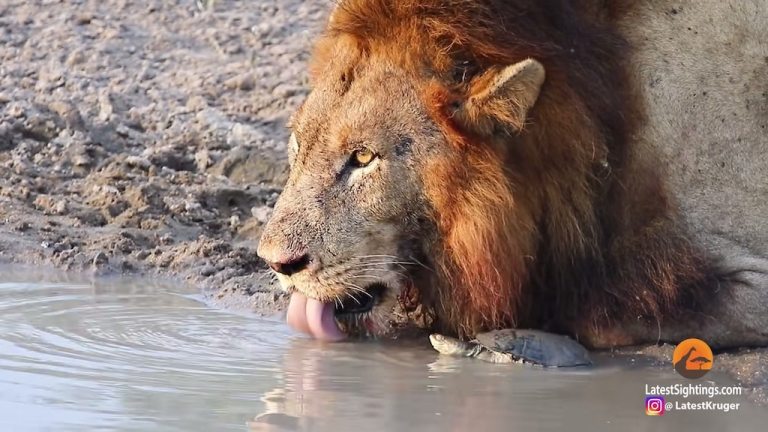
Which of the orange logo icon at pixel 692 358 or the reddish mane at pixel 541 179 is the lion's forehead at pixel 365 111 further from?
the orange logo icon at pixel 692 358

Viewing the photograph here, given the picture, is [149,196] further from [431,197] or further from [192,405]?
[192,405]

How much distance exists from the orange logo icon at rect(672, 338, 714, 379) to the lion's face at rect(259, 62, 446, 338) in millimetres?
980

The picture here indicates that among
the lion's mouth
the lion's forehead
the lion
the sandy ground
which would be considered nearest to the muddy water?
the lion's mouth

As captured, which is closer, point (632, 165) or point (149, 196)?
point (632, 165)

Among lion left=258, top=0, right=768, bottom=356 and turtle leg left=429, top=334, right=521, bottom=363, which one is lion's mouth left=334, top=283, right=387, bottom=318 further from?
turtle leg left=429, top=334, right=521, bottom=363

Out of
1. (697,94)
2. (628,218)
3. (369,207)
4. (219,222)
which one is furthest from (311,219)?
(219,222)

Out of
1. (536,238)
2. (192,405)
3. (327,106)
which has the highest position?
(327,106)

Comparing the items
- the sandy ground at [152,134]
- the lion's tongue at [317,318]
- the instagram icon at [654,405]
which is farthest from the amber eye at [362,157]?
the instagram icon at [654,405]

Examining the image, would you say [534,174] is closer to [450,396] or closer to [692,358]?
[692,358]

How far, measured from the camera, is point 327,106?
534cm

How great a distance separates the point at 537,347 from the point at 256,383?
1078 millimetres

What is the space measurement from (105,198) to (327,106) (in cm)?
233

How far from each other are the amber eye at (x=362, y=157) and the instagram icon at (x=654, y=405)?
1.30 metres

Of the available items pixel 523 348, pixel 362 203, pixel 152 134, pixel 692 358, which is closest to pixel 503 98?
pixel 362 203
